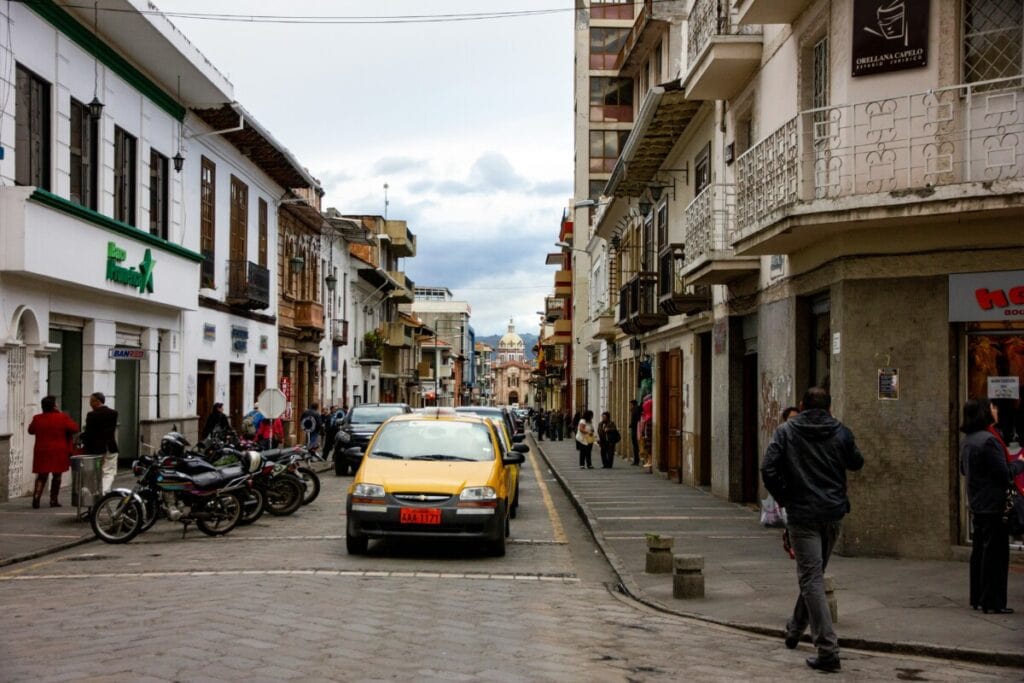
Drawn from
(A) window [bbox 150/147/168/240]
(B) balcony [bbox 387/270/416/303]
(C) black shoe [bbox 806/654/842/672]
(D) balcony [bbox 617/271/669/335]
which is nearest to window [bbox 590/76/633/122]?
(B) balcony [bbox 387/270/416/303]

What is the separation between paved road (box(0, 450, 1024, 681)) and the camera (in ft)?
23.5

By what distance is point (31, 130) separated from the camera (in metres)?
18.4

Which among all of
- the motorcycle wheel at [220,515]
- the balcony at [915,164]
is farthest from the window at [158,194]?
the balcony at [915,164]

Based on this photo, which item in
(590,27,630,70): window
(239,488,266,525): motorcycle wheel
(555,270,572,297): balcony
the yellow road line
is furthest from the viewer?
(555,270,572,297): balcony

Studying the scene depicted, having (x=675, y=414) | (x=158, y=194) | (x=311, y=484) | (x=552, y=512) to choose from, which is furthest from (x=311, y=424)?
(x=552, y=512)

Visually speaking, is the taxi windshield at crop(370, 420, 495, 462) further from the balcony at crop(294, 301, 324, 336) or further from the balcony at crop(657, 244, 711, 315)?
the balcony at crop(294, 301, 324, 336)

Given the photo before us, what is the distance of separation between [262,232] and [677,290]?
1633cm

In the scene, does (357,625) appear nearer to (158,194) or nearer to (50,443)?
(50,443)

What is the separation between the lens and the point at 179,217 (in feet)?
86.1

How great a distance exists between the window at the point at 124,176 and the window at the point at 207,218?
14.6 feet

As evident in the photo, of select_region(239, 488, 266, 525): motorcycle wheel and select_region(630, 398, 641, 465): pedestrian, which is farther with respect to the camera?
select_region(630, 398, 641, 465): pedestrian

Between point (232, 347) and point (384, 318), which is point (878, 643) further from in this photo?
point (384, 318)

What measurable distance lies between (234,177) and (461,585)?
2290 centimetres

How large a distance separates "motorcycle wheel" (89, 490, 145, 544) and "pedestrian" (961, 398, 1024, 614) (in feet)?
31.5
